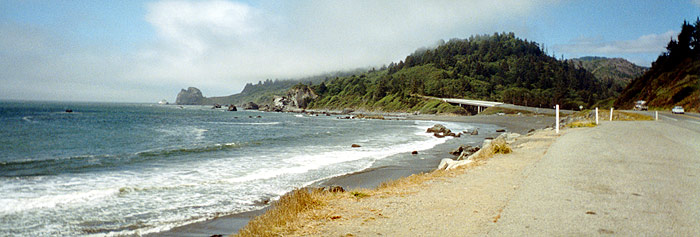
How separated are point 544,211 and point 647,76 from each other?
339ft

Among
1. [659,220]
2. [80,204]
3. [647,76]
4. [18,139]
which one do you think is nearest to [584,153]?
[659,220]

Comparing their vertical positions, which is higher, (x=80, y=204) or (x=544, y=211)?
(x=544, y=211)

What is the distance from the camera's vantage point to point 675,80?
223 feet

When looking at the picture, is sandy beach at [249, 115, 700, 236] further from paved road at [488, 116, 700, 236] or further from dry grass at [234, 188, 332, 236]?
dry grass at [234, 188, 332, 236]

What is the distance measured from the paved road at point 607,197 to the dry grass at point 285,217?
9.52ft

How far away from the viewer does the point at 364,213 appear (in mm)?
6469

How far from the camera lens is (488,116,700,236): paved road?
15.6ft

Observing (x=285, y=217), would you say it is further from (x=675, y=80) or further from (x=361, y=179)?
(x=675, y=80)

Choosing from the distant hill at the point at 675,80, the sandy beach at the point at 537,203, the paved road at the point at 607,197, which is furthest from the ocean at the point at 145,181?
the distant hill at the point at 675,80

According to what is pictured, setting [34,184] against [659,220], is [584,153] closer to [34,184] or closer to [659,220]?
[659,220]

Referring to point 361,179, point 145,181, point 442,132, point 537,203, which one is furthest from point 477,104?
point 537,203

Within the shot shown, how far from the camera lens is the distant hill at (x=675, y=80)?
194 ft

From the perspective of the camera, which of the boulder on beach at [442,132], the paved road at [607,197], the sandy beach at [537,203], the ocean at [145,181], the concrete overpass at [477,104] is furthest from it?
the concrete overpass at [477,104]

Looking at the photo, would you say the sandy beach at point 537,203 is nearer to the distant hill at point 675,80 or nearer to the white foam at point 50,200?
the white foam at point 50,200
